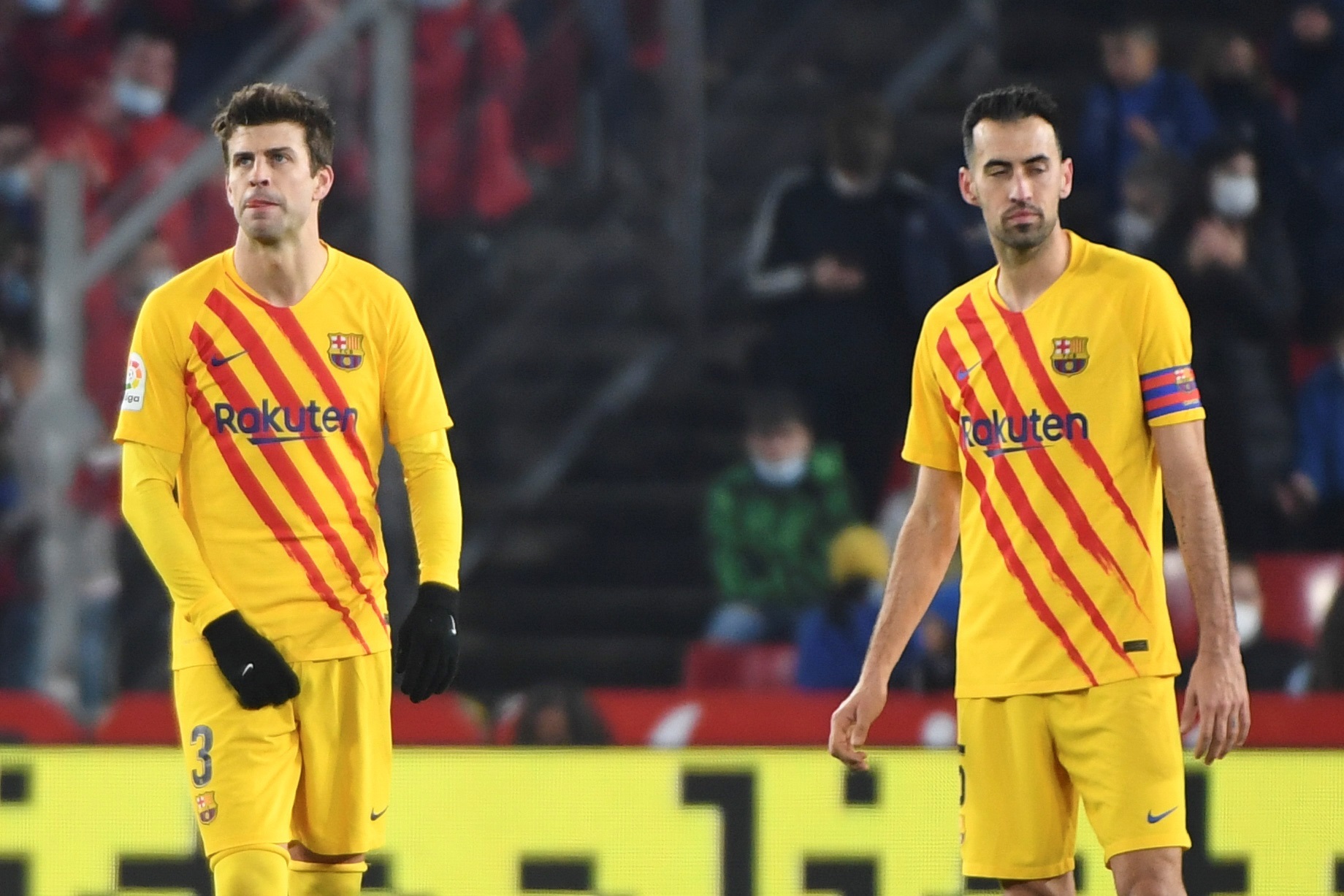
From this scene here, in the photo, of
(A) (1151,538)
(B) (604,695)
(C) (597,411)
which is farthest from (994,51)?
(A) (1151,538)

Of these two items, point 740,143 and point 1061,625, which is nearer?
point 1061,625

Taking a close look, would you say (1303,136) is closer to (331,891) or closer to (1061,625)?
(1061,625)

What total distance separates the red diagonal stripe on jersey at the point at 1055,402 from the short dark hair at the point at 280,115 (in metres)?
1.51

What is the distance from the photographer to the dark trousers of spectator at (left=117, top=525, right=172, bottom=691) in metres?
8.47

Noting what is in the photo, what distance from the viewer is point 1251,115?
31.3 feet

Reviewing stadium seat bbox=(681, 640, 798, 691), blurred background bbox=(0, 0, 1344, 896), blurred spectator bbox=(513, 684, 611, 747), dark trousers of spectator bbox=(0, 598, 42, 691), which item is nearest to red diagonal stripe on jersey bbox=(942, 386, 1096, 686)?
blurred background bbox=(0, 0, 1344, 896)

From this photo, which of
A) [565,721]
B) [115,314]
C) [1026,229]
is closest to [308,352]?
[1026,229]

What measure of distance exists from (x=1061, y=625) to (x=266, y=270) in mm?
1861

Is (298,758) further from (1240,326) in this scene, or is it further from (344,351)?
(1240,326)

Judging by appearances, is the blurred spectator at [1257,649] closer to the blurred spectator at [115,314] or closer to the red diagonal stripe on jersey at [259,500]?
the blurred spectator at [115,314]

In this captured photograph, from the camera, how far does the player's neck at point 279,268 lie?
4.92 meters

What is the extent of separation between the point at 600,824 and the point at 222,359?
1.87 metres

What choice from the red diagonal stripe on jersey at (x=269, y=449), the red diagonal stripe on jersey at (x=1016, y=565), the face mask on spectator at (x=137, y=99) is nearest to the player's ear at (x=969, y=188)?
the red diagonal stripe on jersey at (x=1016, y=565)

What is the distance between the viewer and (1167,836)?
4.58m
